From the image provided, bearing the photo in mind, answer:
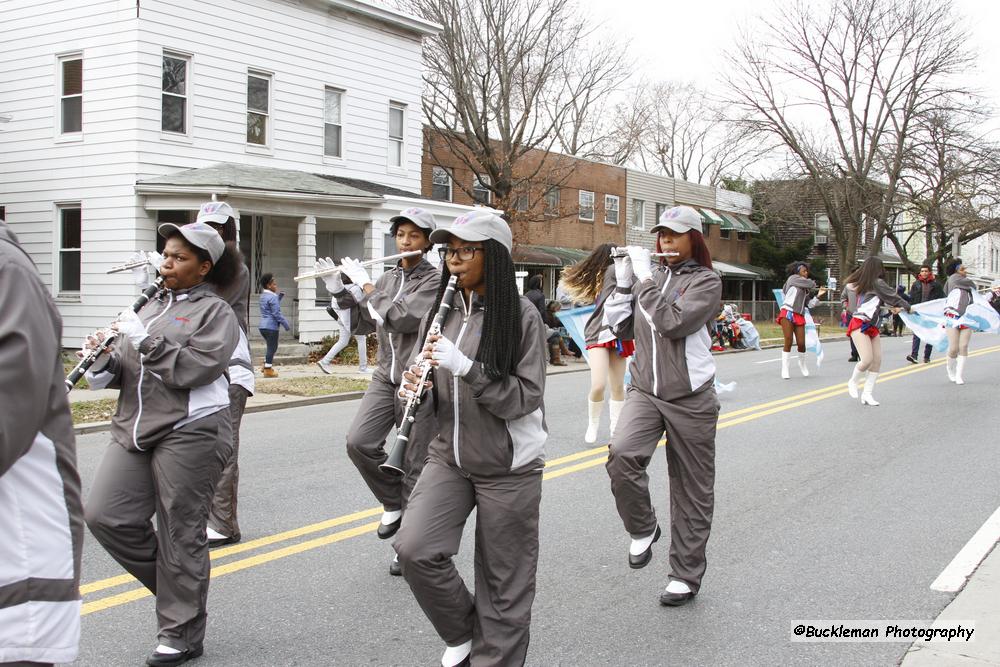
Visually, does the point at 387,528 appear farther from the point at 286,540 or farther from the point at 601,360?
the point at 601,360

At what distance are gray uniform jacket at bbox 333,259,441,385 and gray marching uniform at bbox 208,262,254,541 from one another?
65 cm

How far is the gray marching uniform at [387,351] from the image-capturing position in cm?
545

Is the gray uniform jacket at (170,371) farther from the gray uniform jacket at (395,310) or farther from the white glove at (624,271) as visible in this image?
the white glove at (624,271)

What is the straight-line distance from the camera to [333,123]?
71.2 ft

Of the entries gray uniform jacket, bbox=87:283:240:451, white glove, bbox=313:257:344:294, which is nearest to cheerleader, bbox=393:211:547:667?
gray uniform jacket, bbox=87:283:240:451

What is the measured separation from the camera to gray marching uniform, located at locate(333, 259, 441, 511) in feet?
17.9

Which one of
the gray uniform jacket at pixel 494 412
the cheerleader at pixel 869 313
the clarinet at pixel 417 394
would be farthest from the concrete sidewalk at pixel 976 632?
the cheerleader at pixel 869 313

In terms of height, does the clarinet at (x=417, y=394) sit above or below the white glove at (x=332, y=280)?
below

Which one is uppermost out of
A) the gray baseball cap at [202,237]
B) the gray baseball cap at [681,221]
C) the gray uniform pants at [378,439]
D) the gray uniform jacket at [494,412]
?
the gray baseball cap at [681,221]

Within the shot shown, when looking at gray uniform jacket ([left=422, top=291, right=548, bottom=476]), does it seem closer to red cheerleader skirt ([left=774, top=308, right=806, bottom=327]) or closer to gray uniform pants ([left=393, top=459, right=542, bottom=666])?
gray uniform pants ([left=393, top=459, right=542, bottom=666])

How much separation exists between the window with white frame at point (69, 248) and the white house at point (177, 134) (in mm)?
28

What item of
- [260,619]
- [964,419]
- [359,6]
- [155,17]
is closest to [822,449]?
[964,419]

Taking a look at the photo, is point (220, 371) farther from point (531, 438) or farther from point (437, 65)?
point (437, 65)

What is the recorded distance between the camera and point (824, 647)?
14.7 ft
